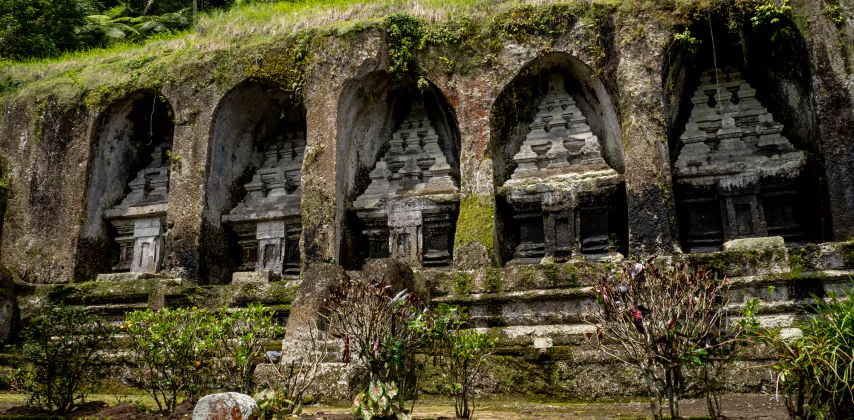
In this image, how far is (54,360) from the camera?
5969 mm

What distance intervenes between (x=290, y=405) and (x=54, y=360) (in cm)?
256

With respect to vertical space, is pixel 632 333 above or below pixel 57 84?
below

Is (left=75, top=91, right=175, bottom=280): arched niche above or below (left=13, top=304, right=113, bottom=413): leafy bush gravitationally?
above

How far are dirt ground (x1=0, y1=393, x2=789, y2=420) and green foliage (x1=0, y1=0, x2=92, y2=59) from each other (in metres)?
13.0

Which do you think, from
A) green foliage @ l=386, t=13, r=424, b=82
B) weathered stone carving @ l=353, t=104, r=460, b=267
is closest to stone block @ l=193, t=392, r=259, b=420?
weathered stone carving @ l=353, t=104, r=460, b=267

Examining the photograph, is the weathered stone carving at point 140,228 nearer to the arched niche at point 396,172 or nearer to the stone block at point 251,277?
the stone block at point 251,277

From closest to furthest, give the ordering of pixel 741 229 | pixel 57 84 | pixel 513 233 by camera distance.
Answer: pixel 741 229, pixel 513 233, pixel 57 84

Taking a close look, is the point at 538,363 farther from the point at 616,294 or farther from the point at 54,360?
the point at 54,360

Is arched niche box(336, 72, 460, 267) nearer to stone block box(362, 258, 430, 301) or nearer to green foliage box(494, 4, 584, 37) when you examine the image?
green foliage box(494, 4, 584, 37)

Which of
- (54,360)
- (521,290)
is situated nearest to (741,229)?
(521,290)

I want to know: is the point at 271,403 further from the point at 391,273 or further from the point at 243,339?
the point at 391,273

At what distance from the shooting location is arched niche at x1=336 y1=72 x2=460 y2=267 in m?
11.2

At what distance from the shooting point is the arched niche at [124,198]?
40.8 ft

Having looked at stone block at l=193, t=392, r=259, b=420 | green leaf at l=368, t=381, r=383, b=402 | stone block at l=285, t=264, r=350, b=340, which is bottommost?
stone block at l=193, t=392, r=259, b=420
